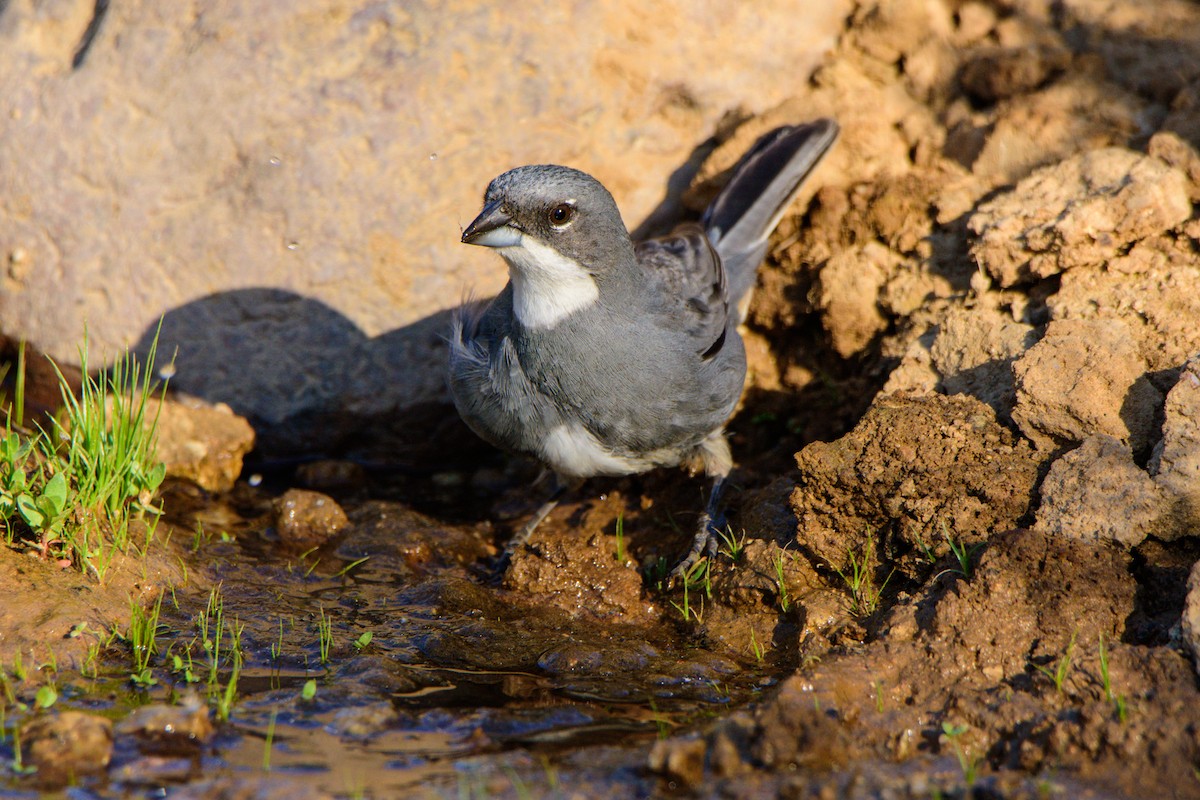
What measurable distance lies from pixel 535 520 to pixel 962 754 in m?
2.76

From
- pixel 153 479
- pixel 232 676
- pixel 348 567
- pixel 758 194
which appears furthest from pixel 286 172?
pixel 232 676

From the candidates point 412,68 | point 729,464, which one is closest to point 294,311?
point 412,68

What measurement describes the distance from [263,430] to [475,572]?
175 cm

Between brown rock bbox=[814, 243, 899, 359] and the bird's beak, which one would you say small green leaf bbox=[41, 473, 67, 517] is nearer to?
the bird's beak

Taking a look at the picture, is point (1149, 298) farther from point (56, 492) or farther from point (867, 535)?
point (56, 492)

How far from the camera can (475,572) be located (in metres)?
5.54

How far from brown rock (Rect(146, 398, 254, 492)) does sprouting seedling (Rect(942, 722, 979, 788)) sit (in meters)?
4.20

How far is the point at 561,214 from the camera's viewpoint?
465 cm

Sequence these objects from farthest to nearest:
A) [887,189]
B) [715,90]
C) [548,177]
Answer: [715,90]
[887,189]
[548,177]

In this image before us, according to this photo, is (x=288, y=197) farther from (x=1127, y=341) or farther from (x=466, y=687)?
(x=1127, y=341)

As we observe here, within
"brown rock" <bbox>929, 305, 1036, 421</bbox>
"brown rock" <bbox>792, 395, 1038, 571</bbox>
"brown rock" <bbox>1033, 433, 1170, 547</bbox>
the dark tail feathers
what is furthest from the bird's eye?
"brown rock" <bbox>1033, 433, 1170, 547</bbox>

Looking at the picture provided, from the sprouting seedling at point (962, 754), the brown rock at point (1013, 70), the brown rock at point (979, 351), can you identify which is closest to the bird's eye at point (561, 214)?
the brown rock at point (979, 351)

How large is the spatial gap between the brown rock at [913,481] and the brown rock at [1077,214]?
3.08 ft

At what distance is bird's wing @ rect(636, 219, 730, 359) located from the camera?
204 inches
